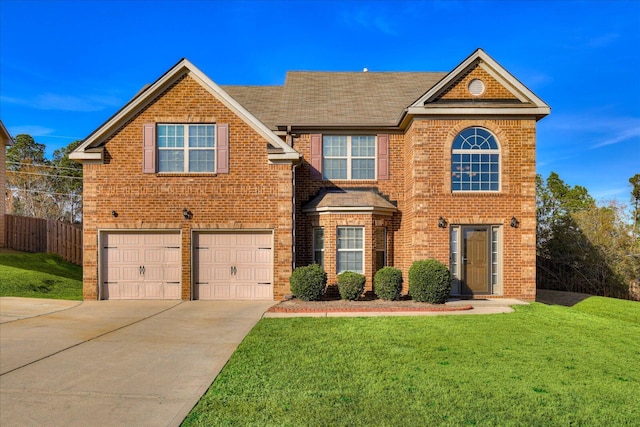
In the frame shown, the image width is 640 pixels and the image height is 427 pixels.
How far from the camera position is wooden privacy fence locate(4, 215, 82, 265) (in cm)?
2184

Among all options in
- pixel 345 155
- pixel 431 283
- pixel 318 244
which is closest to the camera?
pixel 431 283

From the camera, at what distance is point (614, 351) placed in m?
8.11

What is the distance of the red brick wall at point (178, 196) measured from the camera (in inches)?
550

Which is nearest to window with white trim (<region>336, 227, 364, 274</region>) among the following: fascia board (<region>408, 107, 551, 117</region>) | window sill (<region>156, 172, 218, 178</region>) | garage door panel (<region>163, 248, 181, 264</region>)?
fascia board (<region>408, 107, 551, 117</region>)

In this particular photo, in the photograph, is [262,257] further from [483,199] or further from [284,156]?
[483,199]

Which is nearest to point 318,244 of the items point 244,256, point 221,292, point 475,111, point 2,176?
point 244,256

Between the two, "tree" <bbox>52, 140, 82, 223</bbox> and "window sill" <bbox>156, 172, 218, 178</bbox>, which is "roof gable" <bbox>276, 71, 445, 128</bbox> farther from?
"tree" <bbox>52, 140, 82, 223</bbox>

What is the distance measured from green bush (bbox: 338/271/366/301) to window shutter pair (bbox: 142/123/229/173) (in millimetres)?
5232

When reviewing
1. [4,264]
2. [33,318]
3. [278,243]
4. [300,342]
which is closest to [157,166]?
[278,243]

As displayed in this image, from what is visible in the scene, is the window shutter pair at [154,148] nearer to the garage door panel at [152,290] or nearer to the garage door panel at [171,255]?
the garage door panel at [171,255]

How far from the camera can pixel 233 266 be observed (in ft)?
46.2

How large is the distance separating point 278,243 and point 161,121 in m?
5.56

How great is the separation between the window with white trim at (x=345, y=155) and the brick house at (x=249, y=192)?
2014mm

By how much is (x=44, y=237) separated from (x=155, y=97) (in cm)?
1307
